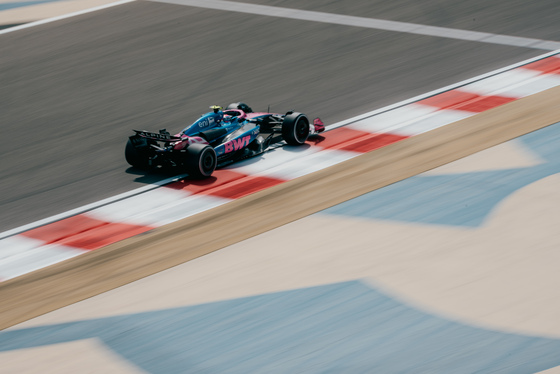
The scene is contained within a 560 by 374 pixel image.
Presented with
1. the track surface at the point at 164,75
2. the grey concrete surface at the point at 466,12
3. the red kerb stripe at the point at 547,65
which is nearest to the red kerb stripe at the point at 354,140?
the track surface at the point at 164,75

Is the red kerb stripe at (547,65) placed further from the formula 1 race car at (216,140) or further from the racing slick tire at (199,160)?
the racing slick tire at (199,160)

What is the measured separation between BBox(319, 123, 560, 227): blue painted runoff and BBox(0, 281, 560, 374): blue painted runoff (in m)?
1.36

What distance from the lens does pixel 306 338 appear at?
525 centimetres

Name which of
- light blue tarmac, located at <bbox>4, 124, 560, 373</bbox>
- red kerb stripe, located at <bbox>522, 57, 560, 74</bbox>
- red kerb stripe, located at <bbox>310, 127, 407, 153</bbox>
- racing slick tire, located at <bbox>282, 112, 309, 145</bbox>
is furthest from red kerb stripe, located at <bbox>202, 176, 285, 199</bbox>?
red kerb stripe, located at <bbox>522, 57, 560, 74</bbox>

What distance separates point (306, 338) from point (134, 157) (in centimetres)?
398

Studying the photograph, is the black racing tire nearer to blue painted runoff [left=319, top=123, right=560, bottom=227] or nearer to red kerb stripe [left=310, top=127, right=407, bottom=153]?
red kerb stripe [left=310, top=127, right=407, bottom=153]

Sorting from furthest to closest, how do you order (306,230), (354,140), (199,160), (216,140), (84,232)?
(354,140), (216,140), (199,160), (84,232), (306,230)

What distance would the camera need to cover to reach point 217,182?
8258mm

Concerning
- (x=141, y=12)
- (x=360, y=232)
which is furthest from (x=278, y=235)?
(x=141, y=12)

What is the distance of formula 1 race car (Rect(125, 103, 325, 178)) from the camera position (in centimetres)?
818

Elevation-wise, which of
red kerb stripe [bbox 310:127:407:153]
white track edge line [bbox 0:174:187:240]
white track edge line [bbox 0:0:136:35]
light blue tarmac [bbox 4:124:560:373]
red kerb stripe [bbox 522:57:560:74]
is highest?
white track edge line [bbox 0:0:136:35]

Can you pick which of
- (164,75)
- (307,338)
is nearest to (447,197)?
(307,338)

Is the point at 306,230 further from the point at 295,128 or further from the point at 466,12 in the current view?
the point at 466,12

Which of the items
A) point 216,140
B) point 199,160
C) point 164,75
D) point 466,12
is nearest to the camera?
point 199,160
